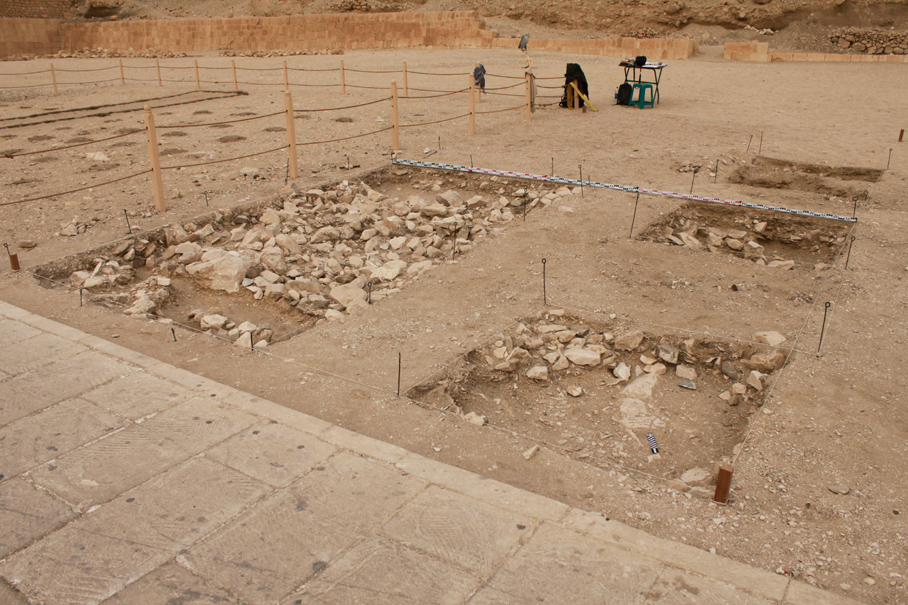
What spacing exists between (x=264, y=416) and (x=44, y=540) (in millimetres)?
1369

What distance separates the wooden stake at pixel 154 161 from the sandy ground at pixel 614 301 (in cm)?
21

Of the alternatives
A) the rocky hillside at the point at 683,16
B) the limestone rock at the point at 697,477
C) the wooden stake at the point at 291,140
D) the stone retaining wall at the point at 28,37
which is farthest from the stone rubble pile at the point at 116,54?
the limestone rock at the point at 697,477

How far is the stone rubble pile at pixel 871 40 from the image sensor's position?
24328 millimetres

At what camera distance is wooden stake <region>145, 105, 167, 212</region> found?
823cm

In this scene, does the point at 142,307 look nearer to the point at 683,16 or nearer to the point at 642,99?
the point at 642,99

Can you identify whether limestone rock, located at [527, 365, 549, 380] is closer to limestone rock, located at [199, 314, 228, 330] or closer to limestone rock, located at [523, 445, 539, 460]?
limestone rock, located at [523, 445, 539, 460]

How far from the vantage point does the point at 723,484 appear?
11.8 feet

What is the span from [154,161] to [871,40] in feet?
88.2

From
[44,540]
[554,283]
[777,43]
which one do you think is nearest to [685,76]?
[777,43]

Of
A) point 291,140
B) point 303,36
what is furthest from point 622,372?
point 303,36

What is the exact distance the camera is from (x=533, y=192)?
9.45m

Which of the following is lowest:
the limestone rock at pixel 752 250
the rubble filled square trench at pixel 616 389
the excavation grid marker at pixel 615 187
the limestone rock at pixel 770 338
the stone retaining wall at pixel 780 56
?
the rubble filled square trench at pixel 616 389

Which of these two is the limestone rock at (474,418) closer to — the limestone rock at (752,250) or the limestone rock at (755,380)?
the limestone rock at (755,380)

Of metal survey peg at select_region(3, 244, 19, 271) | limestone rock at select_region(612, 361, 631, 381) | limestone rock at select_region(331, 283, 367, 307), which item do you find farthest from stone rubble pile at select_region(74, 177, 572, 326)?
limestone rock at select_region(612, 361, 631, 381)
